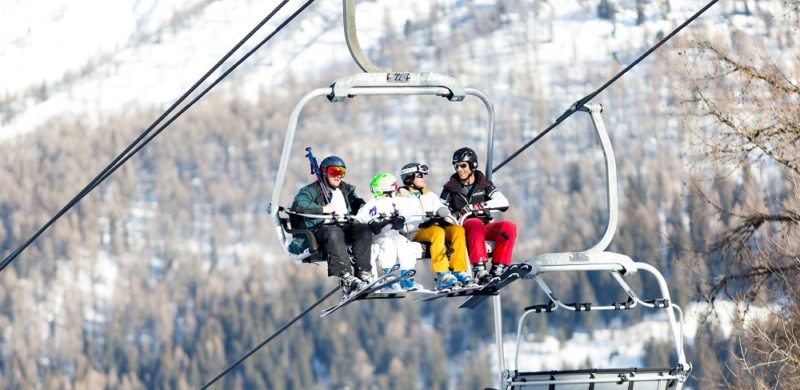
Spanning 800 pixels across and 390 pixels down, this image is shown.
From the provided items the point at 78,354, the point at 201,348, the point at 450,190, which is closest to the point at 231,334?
the point at 201,348

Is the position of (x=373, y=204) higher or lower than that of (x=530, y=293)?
lower

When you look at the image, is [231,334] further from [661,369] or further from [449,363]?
[661,369]

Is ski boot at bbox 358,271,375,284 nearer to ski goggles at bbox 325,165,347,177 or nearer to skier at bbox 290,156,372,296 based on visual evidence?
skier at bbox 290,156,372,296

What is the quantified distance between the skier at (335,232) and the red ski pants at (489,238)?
35.9 inches

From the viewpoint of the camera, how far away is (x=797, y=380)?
2369 centimetres

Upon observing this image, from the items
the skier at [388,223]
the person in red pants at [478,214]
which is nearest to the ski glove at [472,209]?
the person in red pants at [478,214]

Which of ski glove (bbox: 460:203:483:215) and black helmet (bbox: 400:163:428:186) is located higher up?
black helmet (bbox: 400:163:428:186)

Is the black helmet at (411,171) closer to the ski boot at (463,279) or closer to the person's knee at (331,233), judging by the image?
the person's knee at (331,233)

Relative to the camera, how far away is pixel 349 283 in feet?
49.0

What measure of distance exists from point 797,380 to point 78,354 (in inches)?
6947

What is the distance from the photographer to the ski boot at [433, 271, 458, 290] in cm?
1503

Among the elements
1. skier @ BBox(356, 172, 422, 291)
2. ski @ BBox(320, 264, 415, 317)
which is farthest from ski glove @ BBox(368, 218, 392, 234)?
ski @ BBox(320, 264, 415, 317)

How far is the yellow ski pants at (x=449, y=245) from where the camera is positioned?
15.2 meters

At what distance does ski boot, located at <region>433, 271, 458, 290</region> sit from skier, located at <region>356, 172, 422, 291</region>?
0.78 ft
